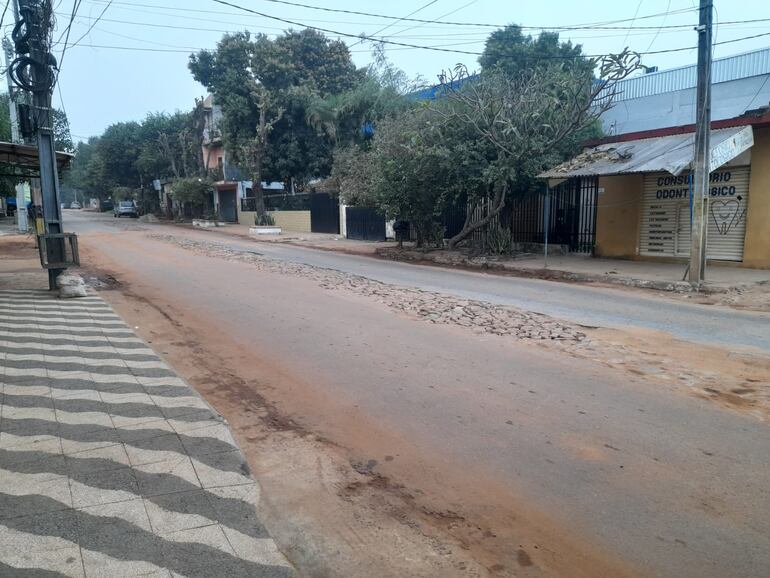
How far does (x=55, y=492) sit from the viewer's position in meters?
3.40

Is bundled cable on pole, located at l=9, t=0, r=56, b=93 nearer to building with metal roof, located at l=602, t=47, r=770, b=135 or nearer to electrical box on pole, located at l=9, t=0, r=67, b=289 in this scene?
electrical box on pole, located at l=9, t=0, r=67, b=289

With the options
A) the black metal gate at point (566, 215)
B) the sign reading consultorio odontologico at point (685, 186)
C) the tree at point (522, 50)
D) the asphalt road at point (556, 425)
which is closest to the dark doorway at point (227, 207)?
the tree at point (522, 50)

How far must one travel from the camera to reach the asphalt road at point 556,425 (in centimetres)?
332

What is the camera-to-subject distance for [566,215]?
785 inches

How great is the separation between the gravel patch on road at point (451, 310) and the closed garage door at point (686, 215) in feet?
29.0

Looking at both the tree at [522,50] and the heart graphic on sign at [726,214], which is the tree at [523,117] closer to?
the heart graphic on sign at [726,214]

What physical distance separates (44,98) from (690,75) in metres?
22.3

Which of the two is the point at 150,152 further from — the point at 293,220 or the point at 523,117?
the point at 523,117

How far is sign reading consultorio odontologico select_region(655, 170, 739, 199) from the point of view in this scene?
15.2 metres

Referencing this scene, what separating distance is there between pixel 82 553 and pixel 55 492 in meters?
0.70

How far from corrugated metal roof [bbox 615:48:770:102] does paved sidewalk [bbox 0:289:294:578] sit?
66.4 feet

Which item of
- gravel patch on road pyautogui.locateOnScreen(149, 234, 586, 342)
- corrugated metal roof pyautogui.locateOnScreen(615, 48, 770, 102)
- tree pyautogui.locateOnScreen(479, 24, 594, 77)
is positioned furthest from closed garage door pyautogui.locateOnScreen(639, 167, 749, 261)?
tree pyautogui.locateOnScreen(479, 24, 594, 77)

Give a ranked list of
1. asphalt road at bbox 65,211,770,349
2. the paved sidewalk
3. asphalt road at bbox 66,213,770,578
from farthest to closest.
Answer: asphalt road at bbox 65,211,770,349
asphalt road at bbox 66,213,770,578
the paved sidewalk

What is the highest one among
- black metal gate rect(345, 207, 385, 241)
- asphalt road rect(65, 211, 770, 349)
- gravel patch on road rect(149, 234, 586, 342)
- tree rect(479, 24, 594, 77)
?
tree rect(479, 24, 594, 77)
